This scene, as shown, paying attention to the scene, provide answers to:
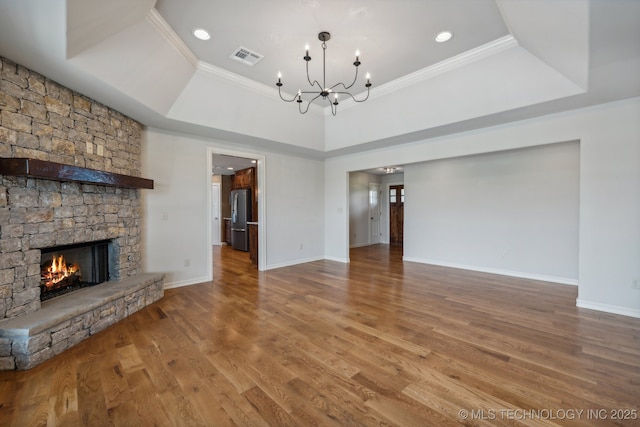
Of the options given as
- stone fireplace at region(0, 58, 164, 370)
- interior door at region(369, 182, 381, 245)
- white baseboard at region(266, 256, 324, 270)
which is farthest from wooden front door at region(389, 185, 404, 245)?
stone fireplace at region(0, 58, 164, 370)

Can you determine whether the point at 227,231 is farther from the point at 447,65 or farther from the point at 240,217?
the point at 447,65

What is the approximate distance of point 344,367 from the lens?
218 cm

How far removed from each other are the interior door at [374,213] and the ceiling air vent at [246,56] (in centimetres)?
638

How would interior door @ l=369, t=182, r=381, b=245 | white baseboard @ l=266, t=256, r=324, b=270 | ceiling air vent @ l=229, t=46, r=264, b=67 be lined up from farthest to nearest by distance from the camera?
interior door @ l=369, t=182, r=381, b=245, white baseboard @ l=266, t=256, r=324, b=270, ceiling air vent @ l=229, t=46, r=264, b=67

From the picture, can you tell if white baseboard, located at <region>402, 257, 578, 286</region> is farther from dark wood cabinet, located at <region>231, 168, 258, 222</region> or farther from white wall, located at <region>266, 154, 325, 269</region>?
dark wood cabinet, located at <region>231, 168, 258, 222</region>

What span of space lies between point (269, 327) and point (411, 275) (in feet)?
10.5

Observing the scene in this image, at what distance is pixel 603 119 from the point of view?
11.0 ft

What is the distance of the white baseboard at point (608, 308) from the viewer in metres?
3.19

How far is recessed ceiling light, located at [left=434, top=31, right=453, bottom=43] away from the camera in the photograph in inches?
118

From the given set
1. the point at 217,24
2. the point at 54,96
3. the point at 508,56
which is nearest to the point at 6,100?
the point at 54,96

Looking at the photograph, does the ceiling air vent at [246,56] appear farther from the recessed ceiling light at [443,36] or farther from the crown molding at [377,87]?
the recessed ceiling light at [443,36]

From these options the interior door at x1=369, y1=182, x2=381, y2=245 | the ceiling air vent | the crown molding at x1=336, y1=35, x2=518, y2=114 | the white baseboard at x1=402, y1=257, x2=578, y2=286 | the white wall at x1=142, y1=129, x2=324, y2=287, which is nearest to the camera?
the crown molding at x1=336, y1=35, x2=518, y2=114

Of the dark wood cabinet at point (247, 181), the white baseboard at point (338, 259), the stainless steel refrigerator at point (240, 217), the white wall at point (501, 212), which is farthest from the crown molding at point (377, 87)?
the stainless steel refrigerator at point (240, 217)

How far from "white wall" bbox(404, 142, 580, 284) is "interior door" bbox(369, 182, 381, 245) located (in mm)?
2682
